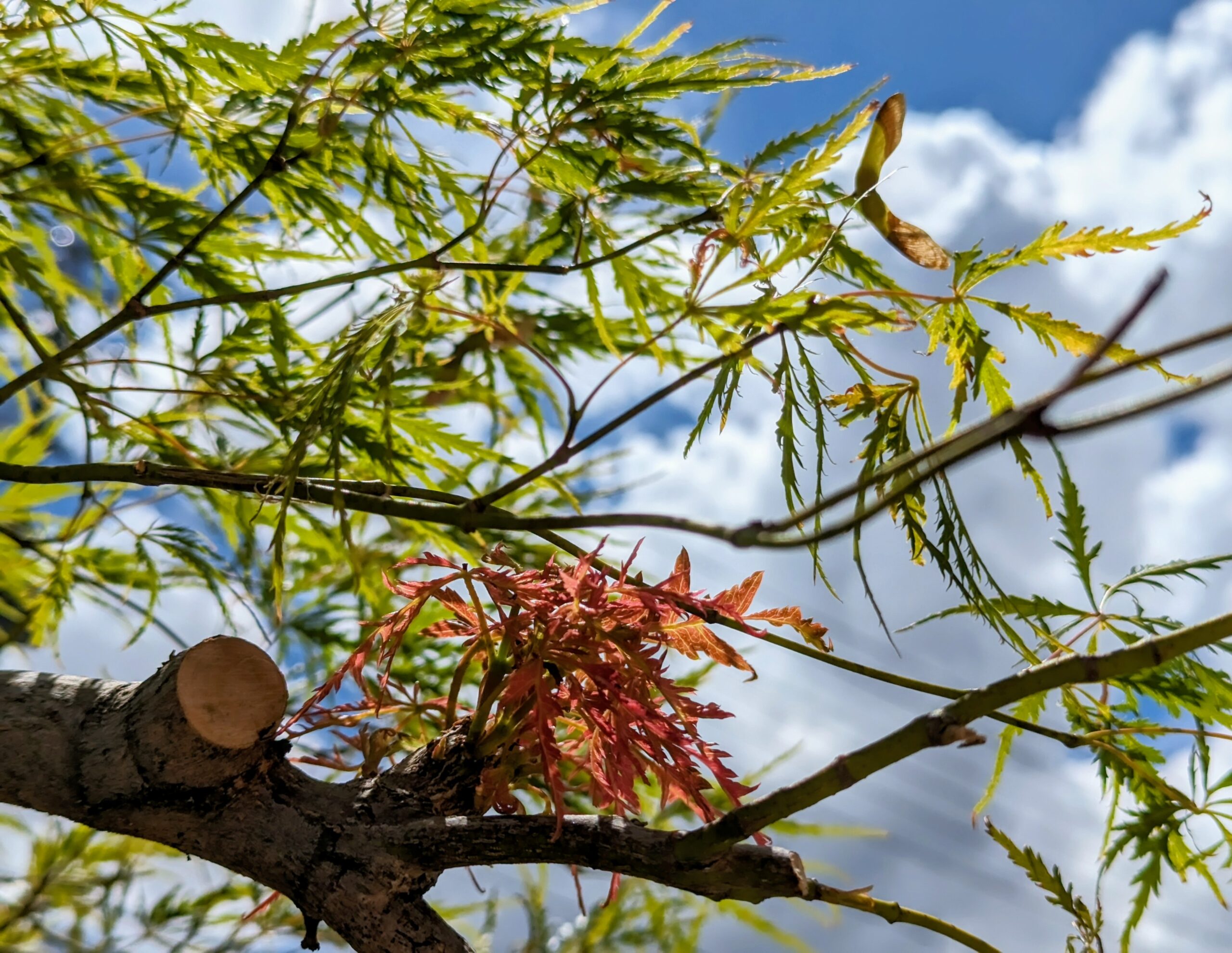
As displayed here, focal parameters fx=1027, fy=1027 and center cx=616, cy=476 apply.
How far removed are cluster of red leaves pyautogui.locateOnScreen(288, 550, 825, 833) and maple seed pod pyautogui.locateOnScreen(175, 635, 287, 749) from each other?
6 cm

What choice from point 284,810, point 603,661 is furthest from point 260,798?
point 603,661

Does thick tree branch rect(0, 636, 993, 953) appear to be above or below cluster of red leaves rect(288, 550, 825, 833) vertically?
below

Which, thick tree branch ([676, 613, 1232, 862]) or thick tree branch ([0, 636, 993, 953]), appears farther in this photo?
thick tree branch ([0, 636, 993, 953])

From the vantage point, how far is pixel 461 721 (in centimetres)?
37

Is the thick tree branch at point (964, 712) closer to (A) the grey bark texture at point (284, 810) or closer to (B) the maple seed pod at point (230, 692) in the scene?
(A) the grey bark texture at point (284, 810)

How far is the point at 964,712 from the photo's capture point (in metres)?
0.25

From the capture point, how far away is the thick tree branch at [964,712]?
236mm

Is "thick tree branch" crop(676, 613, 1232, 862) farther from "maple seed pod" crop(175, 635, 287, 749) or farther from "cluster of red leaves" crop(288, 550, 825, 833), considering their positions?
"maple seed pod" crop(175, 635, 287, 749)

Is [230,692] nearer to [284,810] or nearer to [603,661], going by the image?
[284,810]

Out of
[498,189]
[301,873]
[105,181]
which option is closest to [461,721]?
[301,873]

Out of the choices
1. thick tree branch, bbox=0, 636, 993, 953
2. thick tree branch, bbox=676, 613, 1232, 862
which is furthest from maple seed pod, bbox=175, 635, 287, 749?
thick tree branch, bbox=676, 613, 1232, 862

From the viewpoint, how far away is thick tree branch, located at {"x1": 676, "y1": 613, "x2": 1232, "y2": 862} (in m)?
0.24

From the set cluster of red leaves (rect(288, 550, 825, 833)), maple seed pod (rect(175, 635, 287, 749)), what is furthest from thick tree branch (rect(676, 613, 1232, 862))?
maple seed pod (rect(175, 635, 287, 749))

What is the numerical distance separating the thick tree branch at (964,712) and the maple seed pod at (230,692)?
19 cm
